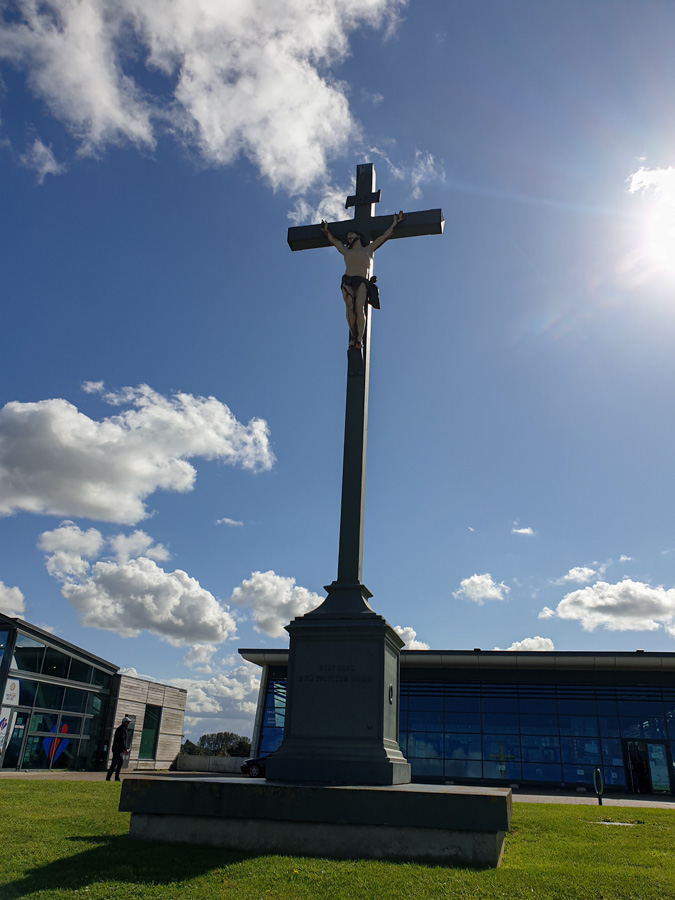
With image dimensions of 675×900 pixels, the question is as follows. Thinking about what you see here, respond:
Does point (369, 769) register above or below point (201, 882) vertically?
above

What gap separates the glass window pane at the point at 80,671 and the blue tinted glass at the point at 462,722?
48.4ft

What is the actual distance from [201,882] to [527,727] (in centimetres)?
2499

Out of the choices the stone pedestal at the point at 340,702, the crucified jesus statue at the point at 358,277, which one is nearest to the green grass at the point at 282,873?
the stone pedestal at the point at 340,702

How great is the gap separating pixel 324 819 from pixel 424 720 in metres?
23.9

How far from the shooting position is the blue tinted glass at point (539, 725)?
26.5 metres

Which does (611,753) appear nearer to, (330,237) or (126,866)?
(330,237)

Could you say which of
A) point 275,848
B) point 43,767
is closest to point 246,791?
point 275,848

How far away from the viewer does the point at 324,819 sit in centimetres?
579

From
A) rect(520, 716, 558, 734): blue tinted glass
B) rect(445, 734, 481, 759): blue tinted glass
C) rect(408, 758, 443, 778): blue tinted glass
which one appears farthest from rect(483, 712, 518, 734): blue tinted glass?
rect(408, 758, 443, 778): blue tinted glass

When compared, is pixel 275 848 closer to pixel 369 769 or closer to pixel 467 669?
pixel 369 769

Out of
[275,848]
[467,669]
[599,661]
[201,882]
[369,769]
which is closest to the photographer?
[201,882]

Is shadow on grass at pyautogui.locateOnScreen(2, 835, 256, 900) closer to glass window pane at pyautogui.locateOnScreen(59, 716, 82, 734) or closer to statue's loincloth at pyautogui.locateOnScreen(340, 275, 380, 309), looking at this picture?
statue's loincloth at pyautogui.locateOnScreen(340, 275, 380, 309)

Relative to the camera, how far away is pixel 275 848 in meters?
5.76

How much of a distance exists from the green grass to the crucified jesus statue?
626cm
